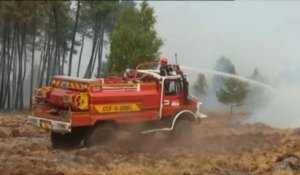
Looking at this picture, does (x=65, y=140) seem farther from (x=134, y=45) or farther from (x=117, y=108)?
(x=134, y=45)

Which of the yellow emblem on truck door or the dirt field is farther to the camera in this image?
the yellow emblem on truck door

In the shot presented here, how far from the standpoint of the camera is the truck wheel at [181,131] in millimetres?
20566

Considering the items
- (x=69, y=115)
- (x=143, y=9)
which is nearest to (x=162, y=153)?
(x=69, y=115)

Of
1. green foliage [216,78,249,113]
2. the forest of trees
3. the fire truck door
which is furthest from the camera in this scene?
the forest of trees

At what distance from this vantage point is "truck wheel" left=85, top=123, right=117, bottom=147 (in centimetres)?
1831

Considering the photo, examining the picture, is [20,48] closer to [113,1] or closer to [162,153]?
[113,1]

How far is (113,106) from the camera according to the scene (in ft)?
60.7

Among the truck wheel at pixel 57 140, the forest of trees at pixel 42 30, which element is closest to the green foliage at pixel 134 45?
the forest of trees at pixel 42 30

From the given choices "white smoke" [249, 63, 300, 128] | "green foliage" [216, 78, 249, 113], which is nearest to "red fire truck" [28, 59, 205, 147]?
"white smoke" [249, 63, 300, 128]

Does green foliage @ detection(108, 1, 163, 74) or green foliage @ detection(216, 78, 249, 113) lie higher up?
green foliage @ detection(108, 1, 163, 74)

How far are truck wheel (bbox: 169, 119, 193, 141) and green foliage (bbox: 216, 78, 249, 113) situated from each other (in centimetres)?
1801

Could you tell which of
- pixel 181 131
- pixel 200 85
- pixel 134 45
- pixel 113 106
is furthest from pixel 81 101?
pixel 200 85

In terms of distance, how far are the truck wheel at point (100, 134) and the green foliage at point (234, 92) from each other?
20965 mm

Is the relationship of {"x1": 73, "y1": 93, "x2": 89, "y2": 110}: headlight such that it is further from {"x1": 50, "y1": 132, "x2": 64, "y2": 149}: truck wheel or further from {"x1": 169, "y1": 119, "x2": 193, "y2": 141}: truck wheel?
{"x1": 169, "y1": 119, "x2": 193, "y2": 141}: truck wheel
